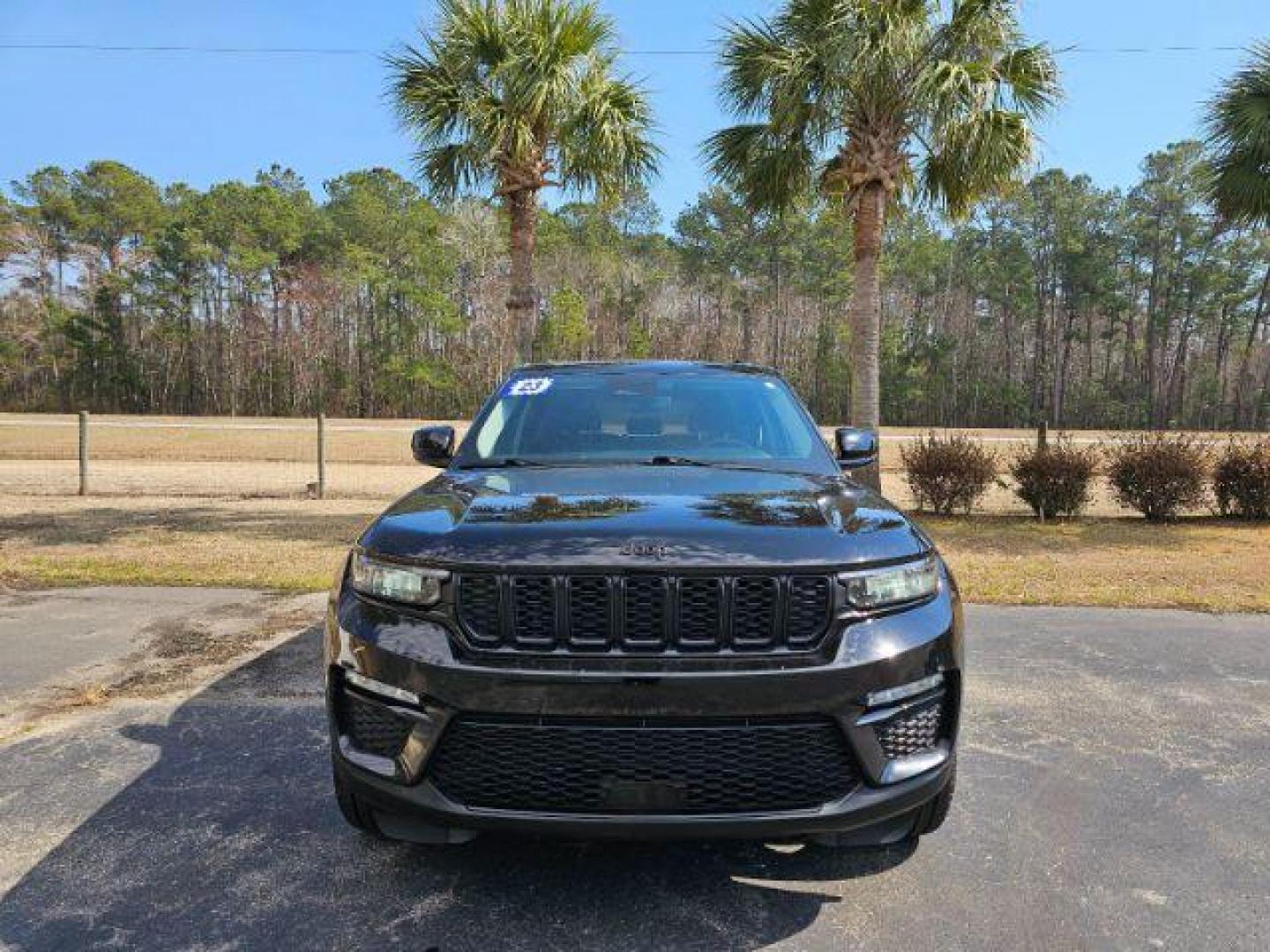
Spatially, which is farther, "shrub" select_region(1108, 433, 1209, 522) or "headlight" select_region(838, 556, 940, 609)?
"shrub" select_region(1108, 433, 1209, 522)

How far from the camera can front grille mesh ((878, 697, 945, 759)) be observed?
7.61 feet

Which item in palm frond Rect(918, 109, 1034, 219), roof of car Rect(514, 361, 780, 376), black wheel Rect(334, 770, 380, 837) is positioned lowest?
black wheel Rect(334, 770, 380, 837)

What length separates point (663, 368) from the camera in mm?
4207

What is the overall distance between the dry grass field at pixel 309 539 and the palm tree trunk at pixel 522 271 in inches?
124

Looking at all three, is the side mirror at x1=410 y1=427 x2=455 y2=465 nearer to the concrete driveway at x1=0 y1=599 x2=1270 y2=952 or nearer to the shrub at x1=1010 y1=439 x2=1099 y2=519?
the concrete driveway at x1=0 y1=599 x2=1270 y2=952

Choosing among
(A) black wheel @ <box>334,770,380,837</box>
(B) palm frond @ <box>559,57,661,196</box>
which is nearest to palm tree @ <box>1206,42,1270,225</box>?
(B) palm frond @ <box>559,57,661,196</box>

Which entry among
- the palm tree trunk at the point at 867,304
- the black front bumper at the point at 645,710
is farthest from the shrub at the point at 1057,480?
the black front bumper at the point at 645,710

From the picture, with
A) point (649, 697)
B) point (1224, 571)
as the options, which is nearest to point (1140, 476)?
point (1224, 571)

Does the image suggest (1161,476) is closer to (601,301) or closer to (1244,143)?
(1244,143)

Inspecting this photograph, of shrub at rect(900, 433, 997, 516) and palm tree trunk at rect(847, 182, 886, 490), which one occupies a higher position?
palm tree trunk at rect(847, 182, 886, 490)

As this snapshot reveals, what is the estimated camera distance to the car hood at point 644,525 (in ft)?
7.64

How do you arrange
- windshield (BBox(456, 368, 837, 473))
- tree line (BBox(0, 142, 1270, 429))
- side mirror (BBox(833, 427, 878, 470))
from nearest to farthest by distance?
1. windshield (BBox(456, 368, 837, 473))
2. side mirror (BBox(833, 427, 878, 470))
3. tree line (BBox(0, 142, 1270, 429))

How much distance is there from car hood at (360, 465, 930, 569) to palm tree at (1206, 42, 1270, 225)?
12602mm

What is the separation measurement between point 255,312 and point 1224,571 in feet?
216
